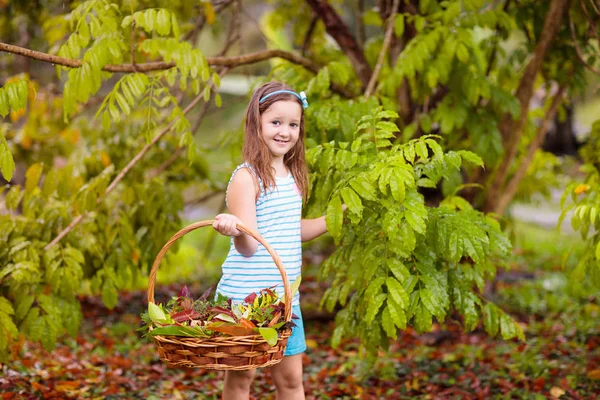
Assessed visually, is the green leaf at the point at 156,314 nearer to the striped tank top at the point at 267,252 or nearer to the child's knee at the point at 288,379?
the striped tank top at the point at 267,252

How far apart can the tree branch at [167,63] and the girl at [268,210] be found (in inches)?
38.2

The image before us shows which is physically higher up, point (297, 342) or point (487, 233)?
point (487, 233)

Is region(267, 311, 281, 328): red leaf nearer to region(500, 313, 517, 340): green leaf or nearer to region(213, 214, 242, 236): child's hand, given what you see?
region(213, 214, 242, 236): child's hand

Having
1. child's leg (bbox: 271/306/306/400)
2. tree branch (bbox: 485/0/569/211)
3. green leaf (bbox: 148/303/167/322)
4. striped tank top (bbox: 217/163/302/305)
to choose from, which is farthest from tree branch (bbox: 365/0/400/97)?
green leaf (bbox: 148/303/167/322)

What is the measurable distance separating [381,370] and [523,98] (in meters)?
2.01

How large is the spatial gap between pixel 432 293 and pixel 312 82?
139 cm

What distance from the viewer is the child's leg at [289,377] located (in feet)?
9.17

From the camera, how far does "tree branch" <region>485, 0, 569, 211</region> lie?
→ 4.23 metres

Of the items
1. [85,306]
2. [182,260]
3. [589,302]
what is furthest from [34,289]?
[182,260]

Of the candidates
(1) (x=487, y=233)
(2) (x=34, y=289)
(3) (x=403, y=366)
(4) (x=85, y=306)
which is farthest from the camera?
(4) (x=85, y=306)

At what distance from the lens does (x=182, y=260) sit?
8719 mm

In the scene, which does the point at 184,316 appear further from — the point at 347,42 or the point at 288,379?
the point at 347,42

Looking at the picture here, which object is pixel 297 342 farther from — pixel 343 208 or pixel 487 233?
pixel 487 233

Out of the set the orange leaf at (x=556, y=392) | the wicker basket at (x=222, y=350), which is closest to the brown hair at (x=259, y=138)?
the wicker basket at (x=222, y=350)
